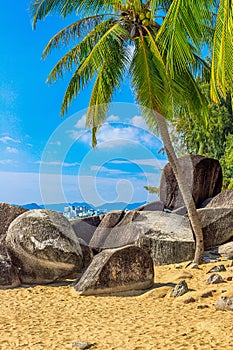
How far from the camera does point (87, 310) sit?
27.9 feet

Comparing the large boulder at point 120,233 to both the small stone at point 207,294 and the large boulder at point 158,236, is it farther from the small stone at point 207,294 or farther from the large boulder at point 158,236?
the small stone at point 207,294

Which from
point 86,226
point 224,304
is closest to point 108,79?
point 86,226

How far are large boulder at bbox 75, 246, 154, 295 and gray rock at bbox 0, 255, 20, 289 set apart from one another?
1770mm

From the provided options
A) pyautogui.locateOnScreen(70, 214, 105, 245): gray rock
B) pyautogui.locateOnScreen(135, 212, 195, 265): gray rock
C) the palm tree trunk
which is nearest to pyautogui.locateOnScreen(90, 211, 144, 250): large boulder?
pyautogui.locateOnScreen(135, 212, 195, 265): gray rock

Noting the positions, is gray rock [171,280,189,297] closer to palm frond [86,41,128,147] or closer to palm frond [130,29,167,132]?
palm frond [130,29,167,132]

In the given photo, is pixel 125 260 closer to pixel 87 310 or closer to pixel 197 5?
pixel 87 310

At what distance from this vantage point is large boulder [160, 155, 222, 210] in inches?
690

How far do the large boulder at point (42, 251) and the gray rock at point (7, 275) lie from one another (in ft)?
0.64

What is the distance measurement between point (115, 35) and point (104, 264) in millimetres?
5882

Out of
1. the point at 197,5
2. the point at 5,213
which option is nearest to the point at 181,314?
the point at 197,5

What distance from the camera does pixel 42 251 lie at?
10.8 meters

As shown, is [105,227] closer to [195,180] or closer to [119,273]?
[195,180]

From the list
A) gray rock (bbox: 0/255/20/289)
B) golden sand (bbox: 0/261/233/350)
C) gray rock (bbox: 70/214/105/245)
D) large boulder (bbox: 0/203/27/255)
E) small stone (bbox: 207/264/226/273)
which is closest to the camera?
golden sand (bbox: 0/261/233/350)

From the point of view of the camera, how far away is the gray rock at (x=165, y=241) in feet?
40.5
